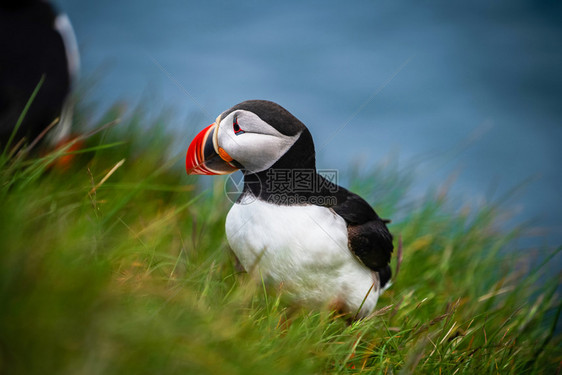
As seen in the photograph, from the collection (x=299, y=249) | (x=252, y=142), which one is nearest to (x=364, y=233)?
(x=299, y=249)

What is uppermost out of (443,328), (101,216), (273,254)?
(443,328)

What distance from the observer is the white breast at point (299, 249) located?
1.64 metres

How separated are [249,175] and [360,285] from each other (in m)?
0.62

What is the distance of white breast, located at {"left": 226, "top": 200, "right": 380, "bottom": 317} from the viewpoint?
1.64 metres

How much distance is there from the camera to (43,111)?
2.23 meters

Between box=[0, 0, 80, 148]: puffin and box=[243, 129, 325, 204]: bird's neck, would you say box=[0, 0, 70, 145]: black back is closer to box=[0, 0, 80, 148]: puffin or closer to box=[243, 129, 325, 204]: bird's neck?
box=[0, 0, 80, 148]: puffin

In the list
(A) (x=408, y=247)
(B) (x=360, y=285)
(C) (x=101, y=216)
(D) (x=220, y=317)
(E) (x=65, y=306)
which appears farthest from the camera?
(A) (x=408, y=247)

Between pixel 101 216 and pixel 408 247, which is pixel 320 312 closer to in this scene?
pixel 101 216

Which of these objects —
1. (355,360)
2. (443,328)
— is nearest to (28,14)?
(355,360)

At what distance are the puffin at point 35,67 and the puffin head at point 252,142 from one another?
3.27 feet

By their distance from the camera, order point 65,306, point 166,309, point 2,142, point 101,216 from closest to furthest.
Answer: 1. point 65,306
2. point 166,309
3. point 101,216
4. point 2,142

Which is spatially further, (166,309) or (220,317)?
(220,317)

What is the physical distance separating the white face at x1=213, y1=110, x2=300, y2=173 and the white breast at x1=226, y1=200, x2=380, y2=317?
182 mm

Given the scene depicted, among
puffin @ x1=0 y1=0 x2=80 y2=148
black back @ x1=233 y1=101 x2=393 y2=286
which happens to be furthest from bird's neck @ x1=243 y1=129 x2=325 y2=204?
puffin @ x1=0 y1=0 x2=80 y2=148
